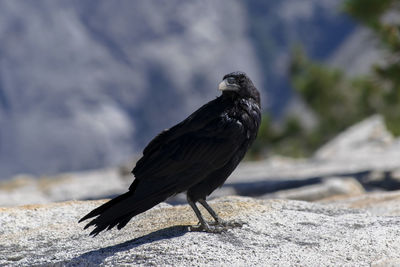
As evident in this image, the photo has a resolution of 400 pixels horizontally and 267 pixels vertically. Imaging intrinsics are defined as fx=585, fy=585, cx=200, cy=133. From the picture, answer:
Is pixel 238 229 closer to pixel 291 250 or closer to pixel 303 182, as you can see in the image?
pixel 291 250

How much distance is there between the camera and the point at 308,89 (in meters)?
34.2

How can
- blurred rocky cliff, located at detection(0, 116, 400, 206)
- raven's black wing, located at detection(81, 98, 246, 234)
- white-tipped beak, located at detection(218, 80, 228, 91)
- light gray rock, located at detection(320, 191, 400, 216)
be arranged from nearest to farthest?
raven's black wing, located at detection(81, 98, 246, 234) → white-tipped beak, located at detection(218, 80, 228, 91) → light gray rock, located at detection(320, 191, 400, 216) → blurred rocky cliff, located at detection(0, 116, 400, 206)

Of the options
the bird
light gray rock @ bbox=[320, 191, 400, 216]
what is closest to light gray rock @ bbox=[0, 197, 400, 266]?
the bird

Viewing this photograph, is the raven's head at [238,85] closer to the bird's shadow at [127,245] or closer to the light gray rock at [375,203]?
the bird's shadow at [127,245]

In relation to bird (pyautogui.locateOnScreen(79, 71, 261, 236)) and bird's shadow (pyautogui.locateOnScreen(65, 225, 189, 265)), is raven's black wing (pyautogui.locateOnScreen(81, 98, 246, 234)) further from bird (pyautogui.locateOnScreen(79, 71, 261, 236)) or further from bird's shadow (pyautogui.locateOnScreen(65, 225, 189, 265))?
bird's shadow (pyautogui.locateOnScreen(65, 225, 189, 265))

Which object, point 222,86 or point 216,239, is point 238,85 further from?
point 216,239

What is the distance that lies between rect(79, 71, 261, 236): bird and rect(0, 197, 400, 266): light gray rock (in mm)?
215

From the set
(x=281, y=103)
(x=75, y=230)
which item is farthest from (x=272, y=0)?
(x=75, y=230)

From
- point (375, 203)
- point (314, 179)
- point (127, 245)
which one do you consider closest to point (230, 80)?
point (127, 245)

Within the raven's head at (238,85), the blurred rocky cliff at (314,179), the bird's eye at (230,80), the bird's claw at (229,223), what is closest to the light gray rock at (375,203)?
the blurred rocky cliff at (314,179)

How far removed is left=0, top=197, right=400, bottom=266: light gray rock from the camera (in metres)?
3.50

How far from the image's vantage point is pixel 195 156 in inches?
152

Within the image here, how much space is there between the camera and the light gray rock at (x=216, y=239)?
350 centimetres

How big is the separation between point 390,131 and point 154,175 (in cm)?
1754
